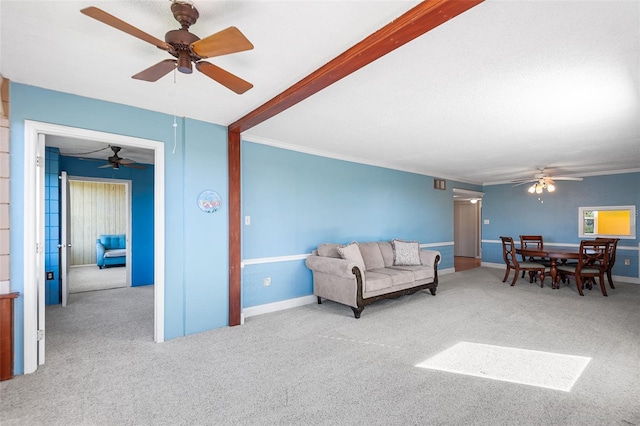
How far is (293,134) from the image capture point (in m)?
4.12

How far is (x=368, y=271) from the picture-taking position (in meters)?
4.79

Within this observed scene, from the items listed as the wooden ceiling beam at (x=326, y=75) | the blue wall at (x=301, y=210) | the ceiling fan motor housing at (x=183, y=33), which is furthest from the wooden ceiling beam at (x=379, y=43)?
the blue wall at (x=301, y=210)

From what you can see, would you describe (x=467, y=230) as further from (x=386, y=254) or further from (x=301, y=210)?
(x=301, y=210)

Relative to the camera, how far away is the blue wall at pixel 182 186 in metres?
2.72

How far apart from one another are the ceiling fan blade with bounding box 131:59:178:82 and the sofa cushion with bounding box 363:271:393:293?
3282 mm

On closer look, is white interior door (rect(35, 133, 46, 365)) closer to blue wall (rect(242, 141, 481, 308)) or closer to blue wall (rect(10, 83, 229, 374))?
blue wall (rect(10, 83, 229, 374))

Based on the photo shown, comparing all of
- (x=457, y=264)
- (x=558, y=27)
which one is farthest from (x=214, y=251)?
(x=457, y=264)

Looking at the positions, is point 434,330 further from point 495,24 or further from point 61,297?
point 61,297

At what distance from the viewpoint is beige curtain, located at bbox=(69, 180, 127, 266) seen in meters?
8.46

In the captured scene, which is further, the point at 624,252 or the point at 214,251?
the point at 624,252

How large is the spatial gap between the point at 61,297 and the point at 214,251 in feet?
9.91

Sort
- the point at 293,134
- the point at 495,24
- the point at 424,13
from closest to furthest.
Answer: the point at 424,13
the point at 495,24
the point at 293,134

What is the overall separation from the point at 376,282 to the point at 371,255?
3.06 feet

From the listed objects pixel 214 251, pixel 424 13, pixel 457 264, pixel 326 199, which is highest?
pixel 424 13
